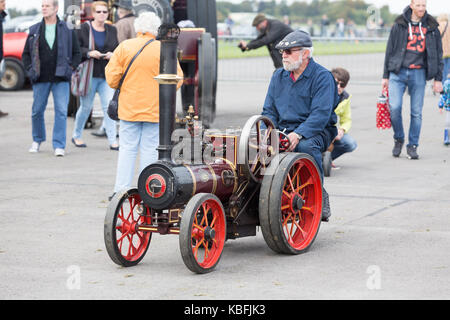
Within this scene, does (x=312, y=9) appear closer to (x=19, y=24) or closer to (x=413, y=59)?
(x=19, y=24)

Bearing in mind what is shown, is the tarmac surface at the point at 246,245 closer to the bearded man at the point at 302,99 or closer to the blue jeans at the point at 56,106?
the blue jeans at the point at 56,106

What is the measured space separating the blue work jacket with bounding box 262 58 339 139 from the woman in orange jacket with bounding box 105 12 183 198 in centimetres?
162

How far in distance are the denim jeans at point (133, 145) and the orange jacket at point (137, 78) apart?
0.13 metres

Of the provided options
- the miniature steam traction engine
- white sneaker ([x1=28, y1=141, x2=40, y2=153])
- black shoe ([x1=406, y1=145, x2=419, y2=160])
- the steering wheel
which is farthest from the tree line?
the miniature steam traction engine

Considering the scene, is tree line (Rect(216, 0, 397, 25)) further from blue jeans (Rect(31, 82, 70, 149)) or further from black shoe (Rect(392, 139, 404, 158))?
black shoe (Rect(392, 139, 404, 158))

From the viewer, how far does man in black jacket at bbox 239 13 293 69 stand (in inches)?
599

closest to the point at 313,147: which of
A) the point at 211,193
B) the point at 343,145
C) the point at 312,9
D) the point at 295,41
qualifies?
the point at 295,41

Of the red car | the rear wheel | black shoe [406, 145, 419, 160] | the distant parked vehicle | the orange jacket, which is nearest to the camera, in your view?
the orange jacket

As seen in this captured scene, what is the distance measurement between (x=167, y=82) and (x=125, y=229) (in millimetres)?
1064

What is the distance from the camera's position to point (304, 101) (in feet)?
23.6

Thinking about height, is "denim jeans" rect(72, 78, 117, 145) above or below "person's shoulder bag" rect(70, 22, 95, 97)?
below

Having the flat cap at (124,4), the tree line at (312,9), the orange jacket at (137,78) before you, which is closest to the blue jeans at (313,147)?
the orange jacket at (137,78)

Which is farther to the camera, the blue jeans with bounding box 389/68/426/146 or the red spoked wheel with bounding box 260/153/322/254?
the blue jeans with bounding box 389/68/426/146

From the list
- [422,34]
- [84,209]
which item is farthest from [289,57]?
[422,34]
